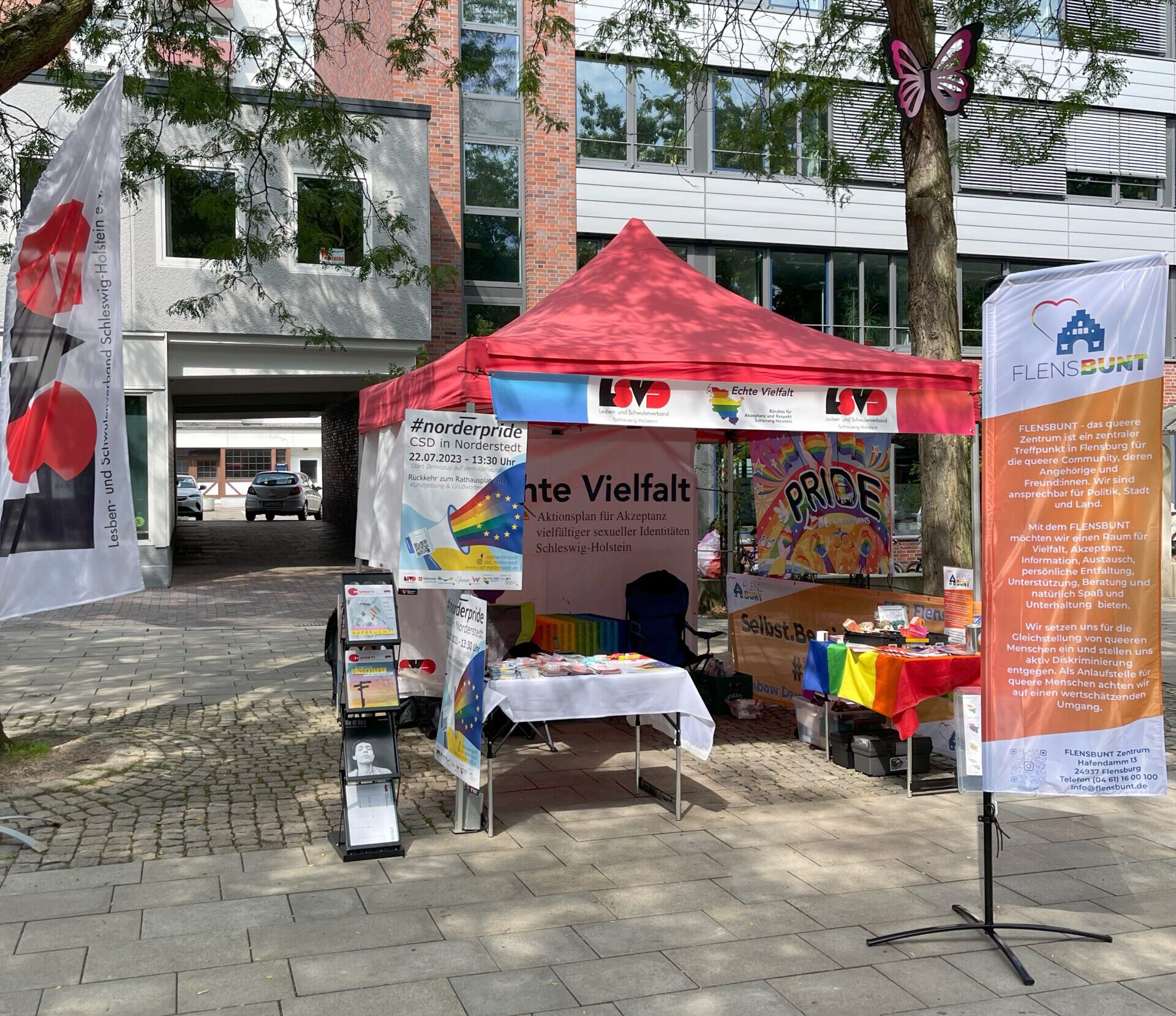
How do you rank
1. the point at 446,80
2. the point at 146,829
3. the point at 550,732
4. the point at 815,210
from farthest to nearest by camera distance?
the point at 815,210 → the point at 446,80 → the point at 550,732 → the point at 146,829

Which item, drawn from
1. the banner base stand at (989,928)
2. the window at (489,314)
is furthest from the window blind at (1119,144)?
the banner base stand at (989,928)

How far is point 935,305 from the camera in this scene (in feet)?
29.2

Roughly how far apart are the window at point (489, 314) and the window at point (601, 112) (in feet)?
10.4

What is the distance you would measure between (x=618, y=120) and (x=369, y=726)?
17556mm

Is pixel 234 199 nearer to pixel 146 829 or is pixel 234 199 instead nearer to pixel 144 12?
pixel 144 12

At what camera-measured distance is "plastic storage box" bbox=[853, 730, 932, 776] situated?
7.32m

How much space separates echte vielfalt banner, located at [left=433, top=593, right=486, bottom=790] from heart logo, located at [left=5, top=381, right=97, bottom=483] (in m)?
2.06

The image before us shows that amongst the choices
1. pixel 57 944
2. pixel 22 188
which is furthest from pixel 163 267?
pixel 57 944

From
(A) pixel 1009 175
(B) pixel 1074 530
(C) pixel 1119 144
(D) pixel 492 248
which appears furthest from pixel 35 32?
(C) pixel 1119 144

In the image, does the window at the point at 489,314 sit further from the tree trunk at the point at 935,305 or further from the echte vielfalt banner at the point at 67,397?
the echte vielfalt banner at the point at 67,397

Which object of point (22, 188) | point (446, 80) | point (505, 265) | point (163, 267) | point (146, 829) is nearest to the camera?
point (146, 829)

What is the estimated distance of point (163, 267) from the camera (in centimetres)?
1778

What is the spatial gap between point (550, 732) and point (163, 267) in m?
12.3

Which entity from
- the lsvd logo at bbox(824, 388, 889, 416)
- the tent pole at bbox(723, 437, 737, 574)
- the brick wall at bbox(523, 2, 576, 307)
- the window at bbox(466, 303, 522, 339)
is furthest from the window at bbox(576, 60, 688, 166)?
the lsvd logo at bbox(824, 388, 889, 416)
